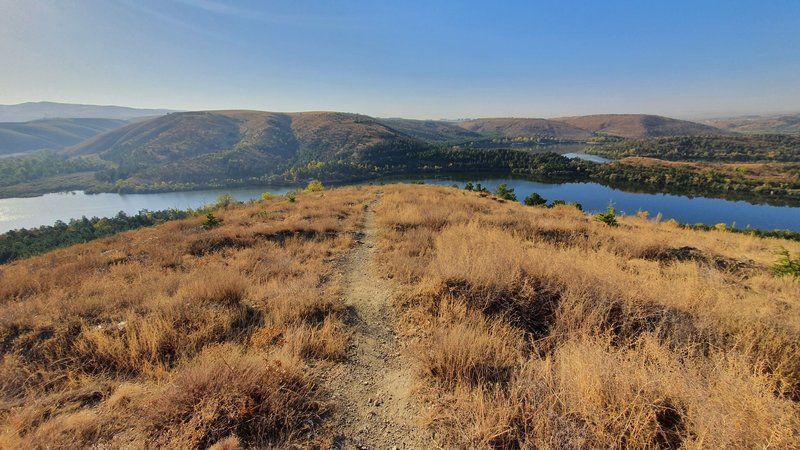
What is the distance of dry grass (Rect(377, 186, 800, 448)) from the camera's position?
2.49m

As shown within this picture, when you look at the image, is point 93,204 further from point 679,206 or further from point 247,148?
point 679,206

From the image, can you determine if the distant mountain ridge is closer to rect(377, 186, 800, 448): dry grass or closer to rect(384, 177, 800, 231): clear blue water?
rect(384, 177, 800, 231): clear blue water

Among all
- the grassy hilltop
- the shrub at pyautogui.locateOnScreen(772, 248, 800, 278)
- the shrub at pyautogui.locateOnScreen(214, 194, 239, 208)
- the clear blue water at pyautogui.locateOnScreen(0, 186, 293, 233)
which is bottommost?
the clear blue water at pyautogui.locateOnScreen(0, 186, 293, 233)

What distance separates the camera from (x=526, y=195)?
240 feet

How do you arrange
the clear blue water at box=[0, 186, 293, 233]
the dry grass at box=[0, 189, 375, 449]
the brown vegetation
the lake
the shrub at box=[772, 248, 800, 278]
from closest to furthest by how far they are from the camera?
the dry grass at box=[0, 189, 375, 449] → the shrub at box=[772, 248, 800, 278] → the lake → the brown vegetation → the clear blue water at box=[0, 186, 293, 233]

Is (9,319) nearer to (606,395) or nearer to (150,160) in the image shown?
(606,395)

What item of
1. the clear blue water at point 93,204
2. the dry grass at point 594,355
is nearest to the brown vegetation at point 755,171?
the dry grass at point 594,355

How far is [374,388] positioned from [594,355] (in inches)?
95.6

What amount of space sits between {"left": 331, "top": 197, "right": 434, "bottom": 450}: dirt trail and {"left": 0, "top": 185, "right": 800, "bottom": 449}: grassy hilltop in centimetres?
2

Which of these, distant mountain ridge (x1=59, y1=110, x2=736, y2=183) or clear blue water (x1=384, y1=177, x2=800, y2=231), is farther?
distant mountain ridge (x1=59, y1=110, x2=736, y2=183)

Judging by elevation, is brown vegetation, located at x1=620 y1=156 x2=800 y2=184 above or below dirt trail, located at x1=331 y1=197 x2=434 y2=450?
below

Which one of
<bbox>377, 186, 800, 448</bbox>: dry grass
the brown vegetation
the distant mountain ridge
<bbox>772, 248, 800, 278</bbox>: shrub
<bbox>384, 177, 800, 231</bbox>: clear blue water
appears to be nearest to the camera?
<bbox>377, 186, 800, 448</bbox>: dry grass

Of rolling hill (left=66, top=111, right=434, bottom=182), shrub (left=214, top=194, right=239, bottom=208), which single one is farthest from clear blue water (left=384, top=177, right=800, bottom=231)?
Answer: rolling hill (left=66, top=111, right=434, bottom=182)

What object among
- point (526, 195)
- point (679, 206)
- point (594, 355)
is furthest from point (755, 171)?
point (594, 355)
